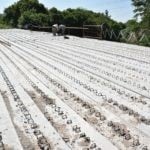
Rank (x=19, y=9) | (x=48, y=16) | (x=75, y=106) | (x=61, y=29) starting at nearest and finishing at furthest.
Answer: (x=75, y=106)
(x=61, y=29)
(x=48, y=16)
(x=19, y=9)

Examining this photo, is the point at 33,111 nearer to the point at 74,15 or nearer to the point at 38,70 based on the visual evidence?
the point at 38,70

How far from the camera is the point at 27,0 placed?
193 ft

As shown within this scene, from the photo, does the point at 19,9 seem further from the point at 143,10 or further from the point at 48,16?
the point at 143,10

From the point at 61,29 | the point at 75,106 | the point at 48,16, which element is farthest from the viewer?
the point at 48,16

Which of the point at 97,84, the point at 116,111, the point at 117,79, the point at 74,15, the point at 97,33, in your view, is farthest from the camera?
the point at 74,15

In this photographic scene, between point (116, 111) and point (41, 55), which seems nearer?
point (116, 111)

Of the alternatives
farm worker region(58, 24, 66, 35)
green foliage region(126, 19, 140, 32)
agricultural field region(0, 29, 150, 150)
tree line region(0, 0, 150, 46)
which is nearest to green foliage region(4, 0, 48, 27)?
tree line region(0, 0, 150, 46)

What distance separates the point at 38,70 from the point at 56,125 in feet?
12.1

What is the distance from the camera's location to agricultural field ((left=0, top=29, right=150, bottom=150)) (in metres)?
3.69

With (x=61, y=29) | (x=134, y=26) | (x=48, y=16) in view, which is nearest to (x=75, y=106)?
(x=61, y=29)

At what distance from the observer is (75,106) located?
4.89m

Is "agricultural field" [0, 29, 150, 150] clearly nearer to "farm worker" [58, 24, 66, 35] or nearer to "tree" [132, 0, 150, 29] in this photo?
"farm worker" [58, 24, 66, 35]

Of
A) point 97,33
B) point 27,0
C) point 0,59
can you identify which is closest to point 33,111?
point 0,59

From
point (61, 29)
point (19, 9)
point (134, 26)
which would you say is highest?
point (19, 9)
